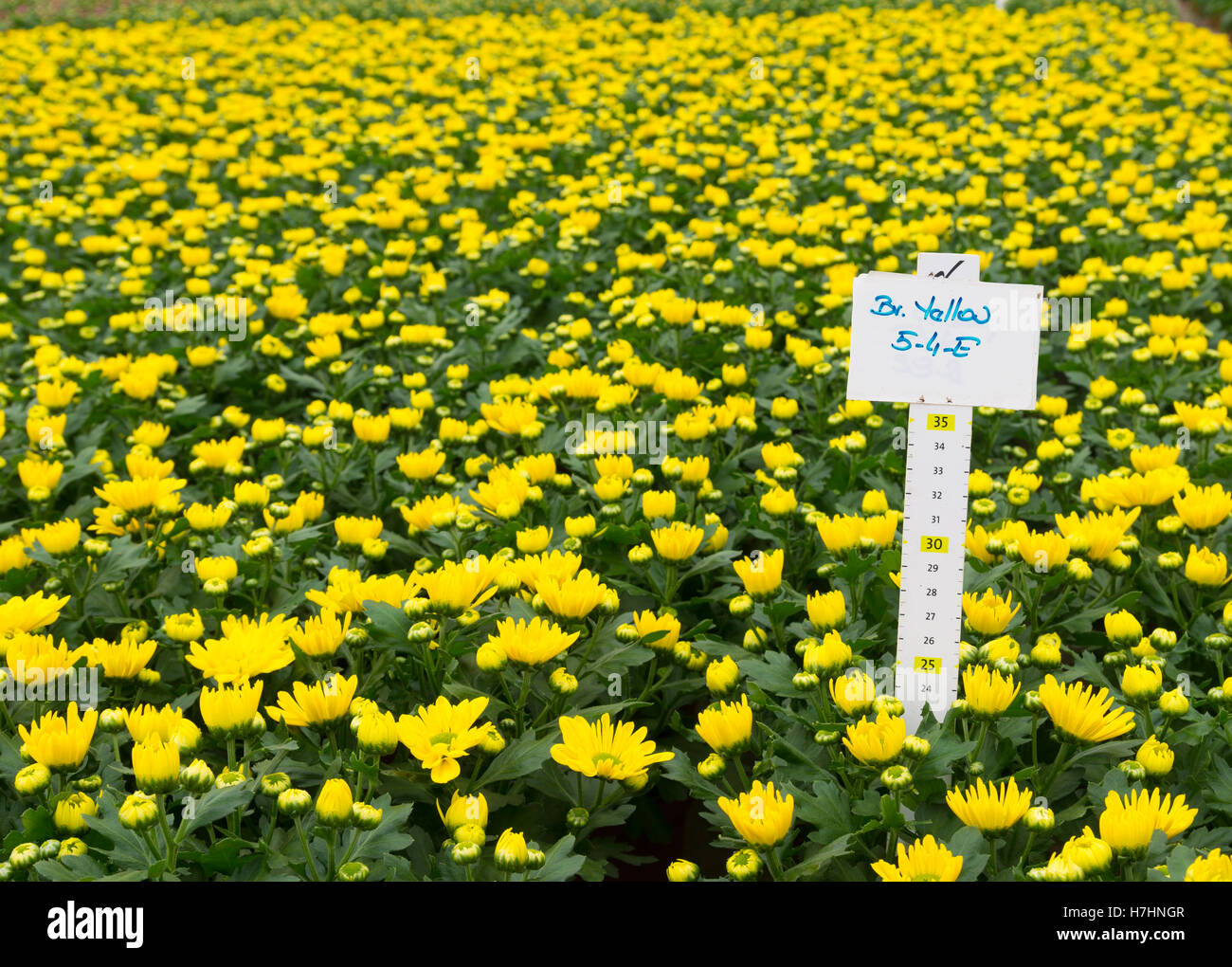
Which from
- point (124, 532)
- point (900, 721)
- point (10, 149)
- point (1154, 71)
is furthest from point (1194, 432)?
point (10, 149)

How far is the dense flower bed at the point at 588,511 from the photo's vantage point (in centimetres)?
191

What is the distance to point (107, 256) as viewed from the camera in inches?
244

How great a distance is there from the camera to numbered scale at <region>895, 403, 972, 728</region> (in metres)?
2.11

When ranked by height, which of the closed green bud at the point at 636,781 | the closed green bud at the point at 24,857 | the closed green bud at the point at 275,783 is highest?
the closed green bud at the point at 275,783

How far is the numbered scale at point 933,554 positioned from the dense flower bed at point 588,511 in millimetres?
122

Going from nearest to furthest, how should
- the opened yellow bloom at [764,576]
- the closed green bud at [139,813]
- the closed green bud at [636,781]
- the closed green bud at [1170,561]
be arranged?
the closed green bud at [139,813] < the closed green bud at [636,781] < the opened yellow bloom at [764,576] < the closed green bud at [1170,561]

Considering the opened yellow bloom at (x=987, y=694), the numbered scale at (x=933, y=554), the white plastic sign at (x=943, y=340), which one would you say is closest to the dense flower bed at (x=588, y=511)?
the opened yellow bloom at (x=987, y=694)

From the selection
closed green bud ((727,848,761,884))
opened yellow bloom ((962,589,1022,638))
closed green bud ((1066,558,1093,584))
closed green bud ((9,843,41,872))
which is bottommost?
closed green bud ((9,843,41,872))

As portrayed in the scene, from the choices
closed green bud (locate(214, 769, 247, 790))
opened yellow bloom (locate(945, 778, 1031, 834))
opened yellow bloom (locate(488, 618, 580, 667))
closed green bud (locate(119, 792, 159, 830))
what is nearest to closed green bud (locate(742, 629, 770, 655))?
opened yellow bloom (locate(488, 618, 580, 667))

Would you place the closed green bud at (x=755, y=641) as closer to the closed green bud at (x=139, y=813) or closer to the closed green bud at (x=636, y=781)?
the closed green bud at (x=636, y=781)

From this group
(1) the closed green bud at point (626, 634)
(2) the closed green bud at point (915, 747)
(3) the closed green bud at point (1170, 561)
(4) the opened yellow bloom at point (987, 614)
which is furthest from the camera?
(3) the closed green bud at point (1170, 561)

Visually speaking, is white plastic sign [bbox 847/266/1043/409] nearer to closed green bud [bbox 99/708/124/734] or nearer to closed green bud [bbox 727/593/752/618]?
closed green bud [bbox 727/593/752/618]

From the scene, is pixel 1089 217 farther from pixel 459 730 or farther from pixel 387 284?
pixel 459 730

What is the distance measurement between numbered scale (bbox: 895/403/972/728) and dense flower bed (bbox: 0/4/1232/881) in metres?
0.12
